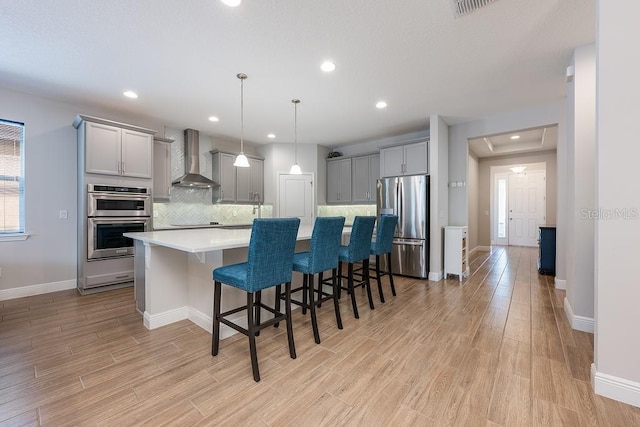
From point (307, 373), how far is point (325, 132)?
4344 mm

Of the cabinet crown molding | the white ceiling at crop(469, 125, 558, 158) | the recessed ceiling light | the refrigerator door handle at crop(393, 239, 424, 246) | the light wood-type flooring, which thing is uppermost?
the white ceiling at crop(469, 125, 558, 158)

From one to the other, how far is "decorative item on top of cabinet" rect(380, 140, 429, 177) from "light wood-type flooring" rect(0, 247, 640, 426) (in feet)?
8.15

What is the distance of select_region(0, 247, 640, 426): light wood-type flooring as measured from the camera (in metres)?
1.51

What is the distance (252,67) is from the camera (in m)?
2.84

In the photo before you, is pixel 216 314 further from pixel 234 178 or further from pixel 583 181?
pixel 234 178

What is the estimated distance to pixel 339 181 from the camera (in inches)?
245

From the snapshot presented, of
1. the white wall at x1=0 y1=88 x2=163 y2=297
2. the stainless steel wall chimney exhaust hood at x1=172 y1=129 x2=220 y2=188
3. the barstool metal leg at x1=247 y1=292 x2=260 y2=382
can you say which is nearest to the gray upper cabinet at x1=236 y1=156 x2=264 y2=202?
the stainless steel wall chimney exhaust hood at x1=172 y1=129 x2=220 y2=188

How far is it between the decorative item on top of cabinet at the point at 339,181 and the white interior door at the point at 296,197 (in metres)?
0.49

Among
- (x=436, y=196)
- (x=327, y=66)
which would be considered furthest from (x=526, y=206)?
(x=327, y=66)

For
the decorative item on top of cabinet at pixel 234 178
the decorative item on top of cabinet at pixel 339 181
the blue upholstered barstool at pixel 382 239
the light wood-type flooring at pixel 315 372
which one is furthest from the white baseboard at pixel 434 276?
the decorative item on top of cabinet at pixel 234 178

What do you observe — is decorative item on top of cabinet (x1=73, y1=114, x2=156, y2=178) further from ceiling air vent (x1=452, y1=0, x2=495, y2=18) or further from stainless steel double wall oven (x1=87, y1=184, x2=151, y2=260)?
ceiling air vent (x1=452, y1=0, x2=495, y2=18)

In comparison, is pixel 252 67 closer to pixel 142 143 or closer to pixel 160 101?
pixel 160 101

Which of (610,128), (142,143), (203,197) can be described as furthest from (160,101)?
(610,128)

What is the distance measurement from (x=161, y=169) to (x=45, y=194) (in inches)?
57.7
